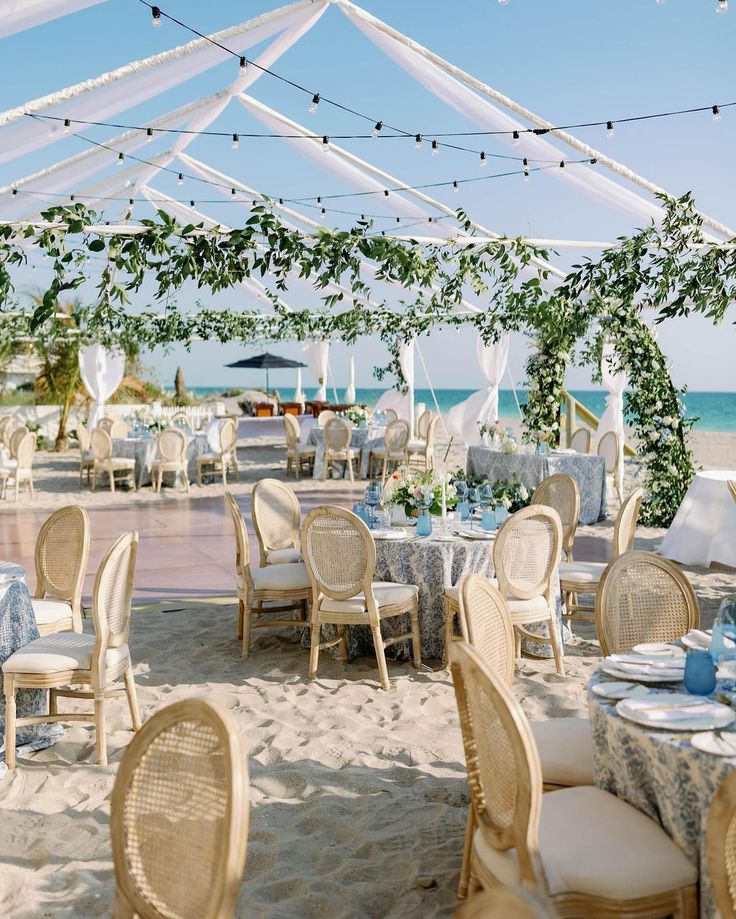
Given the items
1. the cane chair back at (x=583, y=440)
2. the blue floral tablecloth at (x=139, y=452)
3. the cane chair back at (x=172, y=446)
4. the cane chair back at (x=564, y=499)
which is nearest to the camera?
the cane chair back at (x=564, y=499)

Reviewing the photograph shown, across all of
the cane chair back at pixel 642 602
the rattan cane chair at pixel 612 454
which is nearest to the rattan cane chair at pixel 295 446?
the rattan cane chair at pixel 612 454

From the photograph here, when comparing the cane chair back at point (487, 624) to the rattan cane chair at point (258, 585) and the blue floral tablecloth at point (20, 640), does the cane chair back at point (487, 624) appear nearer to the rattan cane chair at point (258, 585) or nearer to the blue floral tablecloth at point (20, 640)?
the blue floral tablecloth at point (20, 640)

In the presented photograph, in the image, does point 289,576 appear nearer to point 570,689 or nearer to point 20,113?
point 570,689

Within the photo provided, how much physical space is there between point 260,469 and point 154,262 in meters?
10.3

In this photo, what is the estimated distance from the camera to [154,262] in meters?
6.15

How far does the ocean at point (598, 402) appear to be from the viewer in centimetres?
4797

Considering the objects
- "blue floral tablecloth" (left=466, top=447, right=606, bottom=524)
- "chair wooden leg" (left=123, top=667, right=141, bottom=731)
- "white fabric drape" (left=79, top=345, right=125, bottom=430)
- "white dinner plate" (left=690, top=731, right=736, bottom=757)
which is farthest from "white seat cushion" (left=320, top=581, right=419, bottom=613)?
"white fabric drape" (left=79, top=345, right=125, bottom=430)

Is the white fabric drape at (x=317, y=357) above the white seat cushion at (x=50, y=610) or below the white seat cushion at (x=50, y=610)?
above

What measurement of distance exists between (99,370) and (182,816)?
1590 centimetres

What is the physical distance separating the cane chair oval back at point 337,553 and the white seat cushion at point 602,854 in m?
2.48

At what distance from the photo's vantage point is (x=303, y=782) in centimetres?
361

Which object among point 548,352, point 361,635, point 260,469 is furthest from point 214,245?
point 260,469

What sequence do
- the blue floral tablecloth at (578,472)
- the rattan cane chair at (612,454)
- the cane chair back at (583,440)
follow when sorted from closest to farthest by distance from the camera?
the blue floral tablecloth at (578,472) → the rattan cane chair at (612,454) → the cane chair back at (583,440)

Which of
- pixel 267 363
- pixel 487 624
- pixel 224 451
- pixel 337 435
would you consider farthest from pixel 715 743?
pixel 267 363
